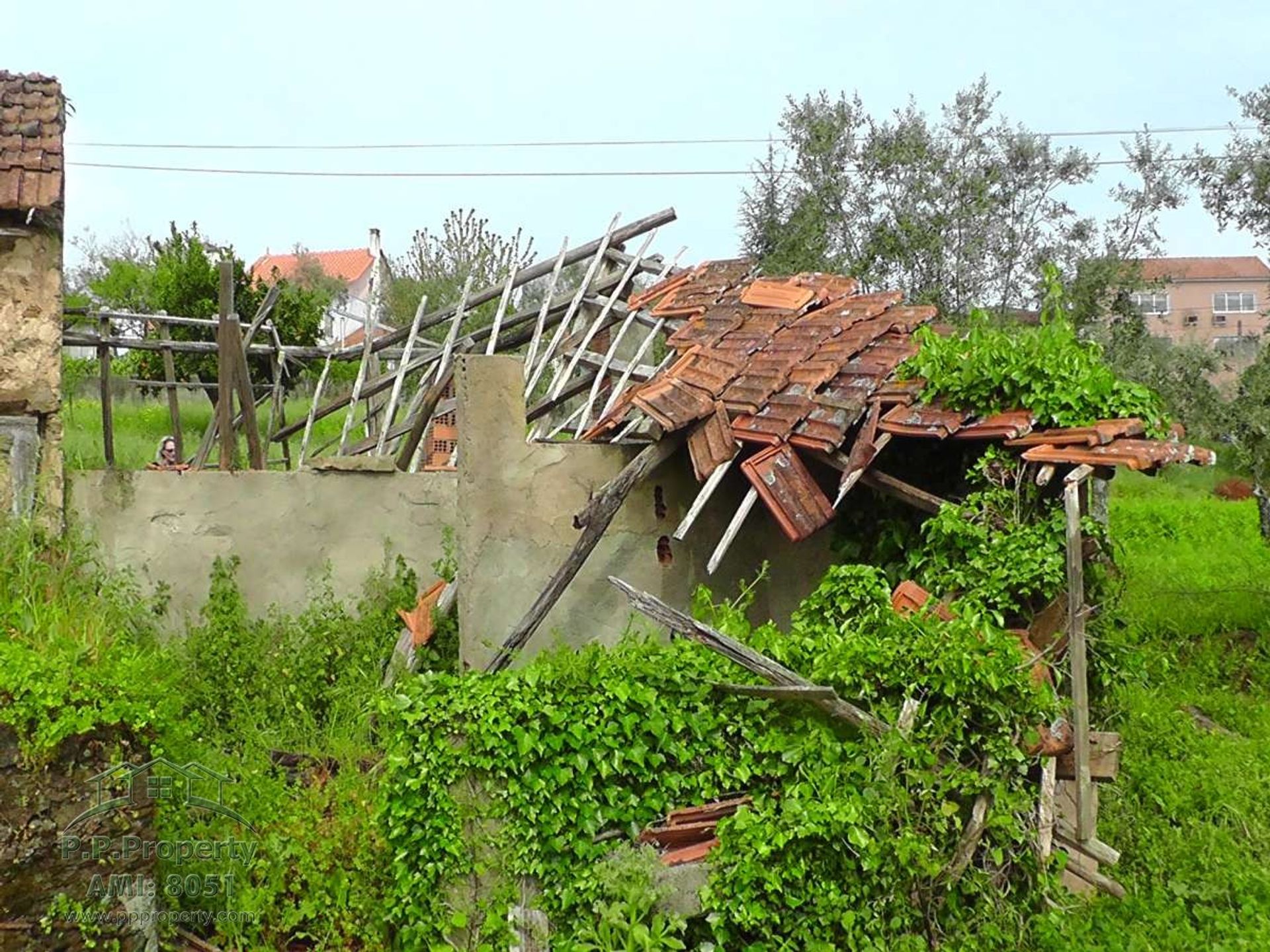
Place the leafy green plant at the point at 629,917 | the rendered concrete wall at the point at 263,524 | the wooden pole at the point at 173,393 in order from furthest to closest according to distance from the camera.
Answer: the wooden pole at the point at 173,393
the rendered concrete wall at the point at 263,524
the leafy green plant at the point at 629,917

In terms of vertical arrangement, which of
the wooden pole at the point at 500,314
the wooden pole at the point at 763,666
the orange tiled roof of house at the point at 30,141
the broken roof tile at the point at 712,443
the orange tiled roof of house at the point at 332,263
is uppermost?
the orange tiled roof of house at the point at 332,263

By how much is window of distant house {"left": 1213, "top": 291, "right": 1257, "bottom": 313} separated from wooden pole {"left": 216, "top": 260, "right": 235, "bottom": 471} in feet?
146

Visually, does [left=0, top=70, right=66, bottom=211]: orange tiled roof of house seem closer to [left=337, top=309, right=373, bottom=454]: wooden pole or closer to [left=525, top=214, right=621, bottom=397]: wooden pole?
[left=337, top=309, right=373, bottom=454]: wooden pole

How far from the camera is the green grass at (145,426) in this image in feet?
53.6

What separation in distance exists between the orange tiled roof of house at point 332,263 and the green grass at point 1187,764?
3538cm

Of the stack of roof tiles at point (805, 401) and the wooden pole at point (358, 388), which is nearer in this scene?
the stack of roof tiles at point (805, 401)

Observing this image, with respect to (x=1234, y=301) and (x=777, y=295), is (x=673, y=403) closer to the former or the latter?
(x=777, y=295)

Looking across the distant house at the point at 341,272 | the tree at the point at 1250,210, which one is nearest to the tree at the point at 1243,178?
the tree at the point at 1250,210

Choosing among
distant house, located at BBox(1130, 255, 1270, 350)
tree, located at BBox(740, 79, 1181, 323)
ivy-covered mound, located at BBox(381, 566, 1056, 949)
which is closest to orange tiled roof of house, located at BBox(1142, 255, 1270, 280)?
distant house, located at BBox(1130, 255, 1270, 350)

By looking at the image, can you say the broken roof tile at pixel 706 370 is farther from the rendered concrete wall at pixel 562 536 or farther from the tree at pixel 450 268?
the tree at pixel 450 268

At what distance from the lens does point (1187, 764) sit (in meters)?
7.75

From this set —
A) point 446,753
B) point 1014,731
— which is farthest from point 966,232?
point 446,753

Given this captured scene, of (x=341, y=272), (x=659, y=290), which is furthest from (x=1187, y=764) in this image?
(x=341, y=272)

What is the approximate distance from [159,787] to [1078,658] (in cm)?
509
